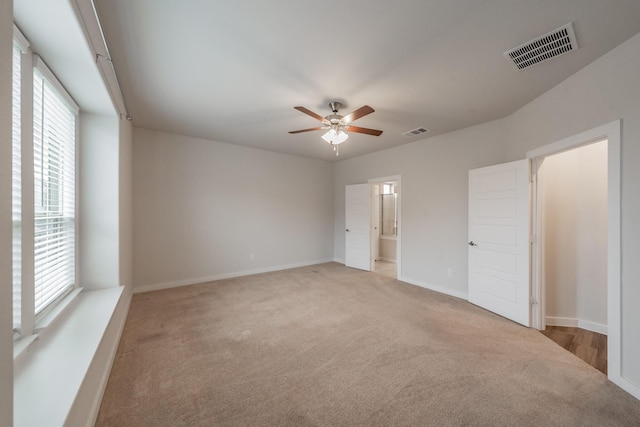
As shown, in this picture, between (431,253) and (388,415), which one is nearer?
(388,415)

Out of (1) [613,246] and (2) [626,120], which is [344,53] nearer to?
(2) [626,120]

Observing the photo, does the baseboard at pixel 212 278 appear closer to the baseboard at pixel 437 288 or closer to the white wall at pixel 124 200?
the white wall at pixel 124 200

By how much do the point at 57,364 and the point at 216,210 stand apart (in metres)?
3.46

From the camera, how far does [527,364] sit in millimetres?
2188

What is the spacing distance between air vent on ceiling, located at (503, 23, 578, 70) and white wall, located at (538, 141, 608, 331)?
1404 millimetres

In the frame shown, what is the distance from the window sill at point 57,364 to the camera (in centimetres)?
113

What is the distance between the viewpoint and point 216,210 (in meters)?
4.72

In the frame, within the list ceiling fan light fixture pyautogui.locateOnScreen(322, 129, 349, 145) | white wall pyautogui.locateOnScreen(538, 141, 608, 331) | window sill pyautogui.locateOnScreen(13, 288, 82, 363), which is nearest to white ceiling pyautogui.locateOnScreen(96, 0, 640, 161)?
ceiling fan light fixture pyautogui.locateOnScreen(322, 129, 349, 145)

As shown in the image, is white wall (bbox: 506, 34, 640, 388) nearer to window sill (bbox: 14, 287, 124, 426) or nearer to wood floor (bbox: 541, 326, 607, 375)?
wood floor (bbox: 541, 326, 607, 375)

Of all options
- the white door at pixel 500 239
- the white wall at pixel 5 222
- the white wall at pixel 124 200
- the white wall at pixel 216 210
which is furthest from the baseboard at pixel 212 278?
the white wall at pixel 5 222

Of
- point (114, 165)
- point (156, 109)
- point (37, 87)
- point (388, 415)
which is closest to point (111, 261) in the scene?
point (114, 165)

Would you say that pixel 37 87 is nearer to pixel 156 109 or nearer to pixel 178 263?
pixel 156 109

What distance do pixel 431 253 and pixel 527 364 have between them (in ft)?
7.31

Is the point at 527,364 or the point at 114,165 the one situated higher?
the point at 114,165
